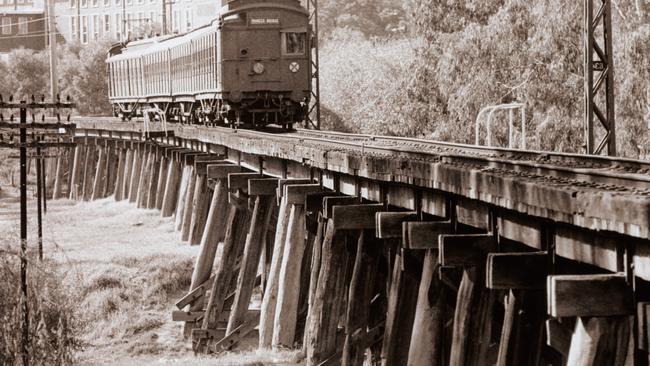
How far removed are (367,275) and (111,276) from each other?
423 inches

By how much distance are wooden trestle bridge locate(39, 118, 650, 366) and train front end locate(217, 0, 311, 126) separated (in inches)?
218

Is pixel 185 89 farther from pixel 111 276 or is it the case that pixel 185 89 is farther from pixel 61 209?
pixel 61 209

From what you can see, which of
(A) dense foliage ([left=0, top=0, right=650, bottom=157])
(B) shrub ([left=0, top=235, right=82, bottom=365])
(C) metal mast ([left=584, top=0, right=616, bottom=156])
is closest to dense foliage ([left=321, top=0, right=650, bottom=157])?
(A) dense foliage ([left=0, top=0, right=650, bottom=157])

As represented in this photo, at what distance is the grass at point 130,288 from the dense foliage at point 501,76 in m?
7.22

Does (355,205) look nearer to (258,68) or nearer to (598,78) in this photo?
(598,78)

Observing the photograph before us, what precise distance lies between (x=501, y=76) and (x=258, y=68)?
18.1 feet

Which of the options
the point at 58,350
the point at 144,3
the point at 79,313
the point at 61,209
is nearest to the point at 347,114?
the point at 61,209

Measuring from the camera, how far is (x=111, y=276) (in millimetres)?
20062

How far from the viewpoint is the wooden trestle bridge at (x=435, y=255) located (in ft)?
18.2

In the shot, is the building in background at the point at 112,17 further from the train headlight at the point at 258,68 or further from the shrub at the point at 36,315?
the shrub at the point at 36,315

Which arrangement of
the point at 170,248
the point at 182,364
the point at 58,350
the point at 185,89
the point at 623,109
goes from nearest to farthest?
the point at 58,350 < the point at 182,364 < the point at 623,109 < the point at 170,248 < the point at 185,89

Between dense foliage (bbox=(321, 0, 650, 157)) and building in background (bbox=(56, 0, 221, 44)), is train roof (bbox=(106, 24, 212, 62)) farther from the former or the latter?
building in background (bbox=(56, 0, 221, 44))

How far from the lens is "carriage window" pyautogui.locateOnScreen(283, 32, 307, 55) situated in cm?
2267

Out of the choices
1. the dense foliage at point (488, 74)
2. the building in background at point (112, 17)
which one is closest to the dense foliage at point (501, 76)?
the dense foliage at point (488, 74)
